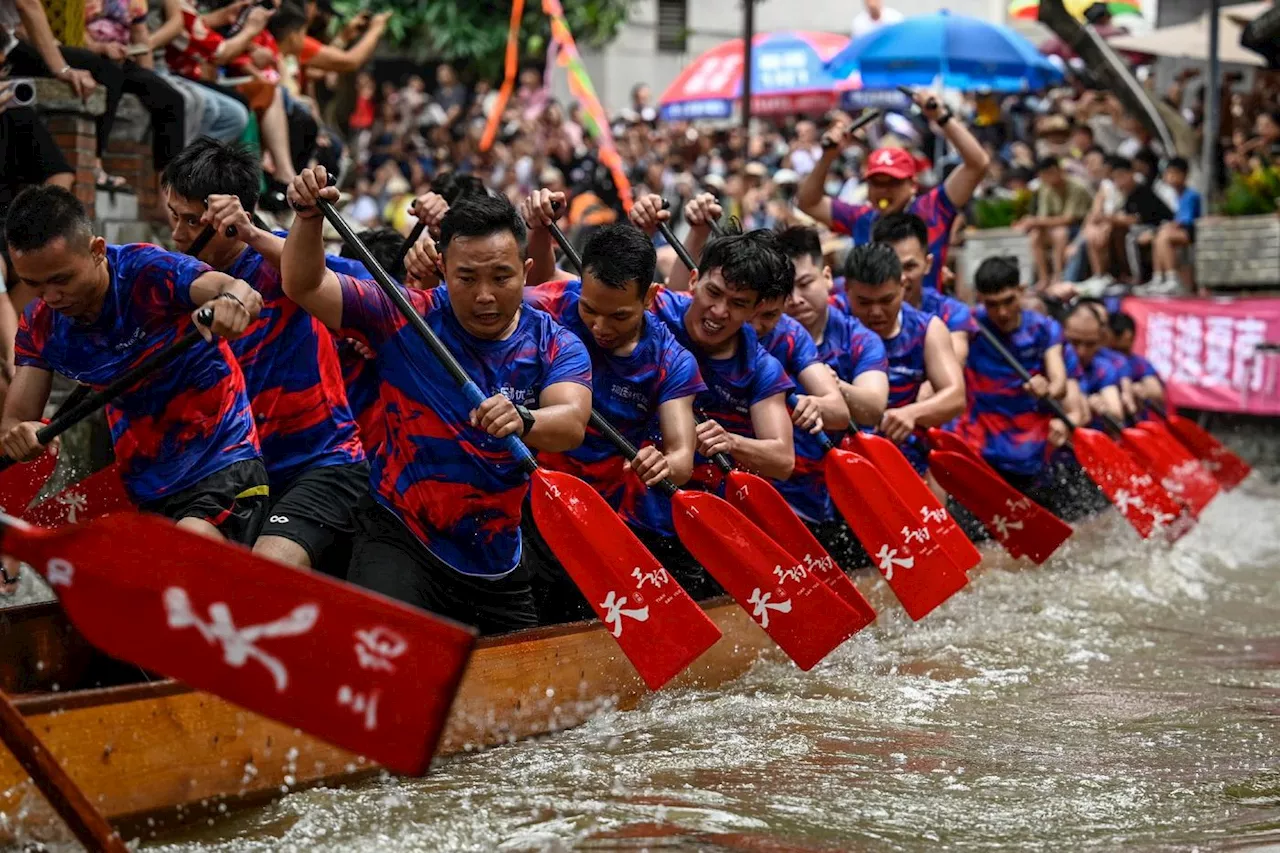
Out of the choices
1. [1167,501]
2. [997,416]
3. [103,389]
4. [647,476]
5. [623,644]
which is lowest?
[1167,501]

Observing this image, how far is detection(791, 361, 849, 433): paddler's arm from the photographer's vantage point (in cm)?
621

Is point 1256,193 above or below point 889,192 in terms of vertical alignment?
below

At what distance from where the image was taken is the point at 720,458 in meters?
5.82

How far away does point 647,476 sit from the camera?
5.21 meters

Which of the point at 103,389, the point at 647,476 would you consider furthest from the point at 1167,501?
the point at 103,389

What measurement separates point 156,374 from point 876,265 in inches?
135

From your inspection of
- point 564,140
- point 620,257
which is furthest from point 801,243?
point 564,140

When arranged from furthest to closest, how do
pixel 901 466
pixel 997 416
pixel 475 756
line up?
1. pixel 997 416
2. pixel 901 466
3. pixel 475 756

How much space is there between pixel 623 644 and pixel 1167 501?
215 inches

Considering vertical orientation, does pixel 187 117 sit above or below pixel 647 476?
above

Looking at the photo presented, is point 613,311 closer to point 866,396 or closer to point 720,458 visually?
point 720,458

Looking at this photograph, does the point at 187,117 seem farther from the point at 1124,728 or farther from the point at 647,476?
the point at 1124,728

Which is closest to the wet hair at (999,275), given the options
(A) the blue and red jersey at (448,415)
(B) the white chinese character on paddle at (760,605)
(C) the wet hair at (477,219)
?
(B) the white chinese character on paddle at (760,605)

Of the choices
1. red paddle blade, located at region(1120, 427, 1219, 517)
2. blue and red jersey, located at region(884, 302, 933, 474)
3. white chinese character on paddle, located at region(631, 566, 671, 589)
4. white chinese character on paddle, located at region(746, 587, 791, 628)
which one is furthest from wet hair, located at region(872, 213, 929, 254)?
white chinese character on paddle, located at region(631, 566, 671, 589)
